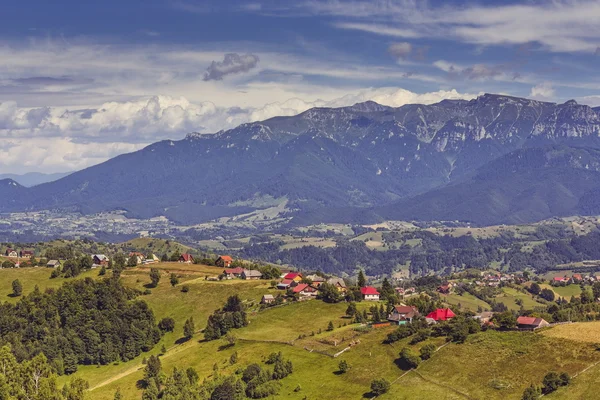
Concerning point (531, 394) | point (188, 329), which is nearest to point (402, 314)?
point (188, 329)

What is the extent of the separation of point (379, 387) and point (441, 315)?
48.1 meters

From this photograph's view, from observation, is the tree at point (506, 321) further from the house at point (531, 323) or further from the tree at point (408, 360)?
the tree at point (408, 360)

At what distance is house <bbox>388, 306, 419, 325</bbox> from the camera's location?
15788 centimetres

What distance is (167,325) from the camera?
181250 mm

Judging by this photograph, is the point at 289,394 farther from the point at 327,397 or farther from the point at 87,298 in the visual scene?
the point at 87,298

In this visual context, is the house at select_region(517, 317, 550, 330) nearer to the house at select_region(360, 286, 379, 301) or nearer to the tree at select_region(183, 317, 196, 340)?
the house at select_region(360, 286, 379, 301)

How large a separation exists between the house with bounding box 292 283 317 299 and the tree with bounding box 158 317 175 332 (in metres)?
33.6

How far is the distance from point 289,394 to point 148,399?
1026 inches

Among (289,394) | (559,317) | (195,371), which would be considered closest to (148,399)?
(195,371)

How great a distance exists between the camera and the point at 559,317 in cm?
15088

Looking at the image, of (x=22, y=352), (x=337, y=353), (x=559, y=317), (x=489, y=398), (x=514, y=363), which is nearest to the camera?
(x=489, y=398)

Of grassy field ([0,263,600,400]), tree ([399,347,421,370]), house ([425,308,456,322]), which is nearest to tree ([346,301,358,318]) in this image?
grassy field ([0,263,600,400])

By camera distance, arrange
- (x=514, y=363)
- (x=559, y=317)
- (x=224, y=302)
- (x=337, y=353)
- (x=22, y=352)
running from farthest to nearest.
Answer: (x=224, y=302)
(x=22, y=352)
(x=559, y=317)
(x=337, y=353)
(x=514, y=363)

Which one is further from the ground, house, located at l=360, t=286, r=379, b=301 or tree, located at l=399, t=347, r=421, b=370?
tree, located at l=399, t=347, r=421, b=370
